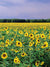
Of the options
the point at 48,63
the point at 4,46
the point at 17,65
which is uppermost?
the point at 4,46

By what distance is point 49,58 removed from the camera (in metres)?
3.50

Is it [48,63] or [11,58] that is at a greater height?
[11,58]

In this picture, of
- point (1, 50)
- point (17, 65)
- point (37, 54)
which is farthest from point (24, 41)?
point (17, 65)

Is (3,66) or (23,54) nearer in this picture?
(3,66)

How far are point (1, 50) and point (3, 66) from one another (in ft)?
2.51

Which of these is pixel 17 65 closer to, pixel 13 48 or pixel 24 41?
pixel 13 48

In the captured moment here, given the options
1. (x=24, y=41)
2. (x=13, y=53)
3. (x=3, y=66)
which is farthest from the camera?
(x=24, y=41)

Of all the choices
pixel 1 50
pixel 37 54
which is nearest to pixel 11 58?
pixel 1 50

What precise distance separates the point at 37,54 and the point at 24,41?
768 mm

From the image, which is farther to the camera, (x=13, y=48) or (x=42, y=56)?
(x=42, y=56)

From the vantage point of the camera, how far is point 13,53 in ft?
10.4

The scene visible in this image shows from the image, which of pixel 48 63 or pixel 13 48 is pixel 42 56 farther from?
pixel 13 48

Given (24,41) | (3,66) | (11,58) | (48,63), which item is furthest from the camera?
(24,41)

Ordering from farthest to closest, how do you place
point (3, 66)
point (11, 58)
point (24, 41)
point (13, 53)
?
point (24, 41) < point (13, 53) < point (11, 58) < point (3, 66)
